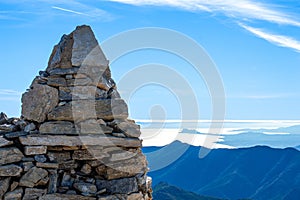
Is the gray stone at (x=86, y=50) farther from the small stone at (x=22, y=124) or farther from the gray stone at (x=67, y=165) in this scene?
the gray stone at (x=67, y=165)

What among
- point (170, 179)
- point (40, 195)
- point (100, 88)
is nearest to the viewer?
point (40, 195)

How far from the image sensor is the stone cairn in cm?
1191

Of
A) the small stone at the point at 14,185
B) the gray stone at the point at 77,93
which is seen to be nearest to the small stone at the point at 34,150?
the small stone at the point at 14,185

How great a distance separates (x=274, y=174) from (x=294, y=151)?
15.3 meters

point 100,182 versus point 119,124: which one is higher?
point 119,124

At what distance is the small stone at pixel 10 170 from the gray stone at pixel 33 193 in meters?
0.51

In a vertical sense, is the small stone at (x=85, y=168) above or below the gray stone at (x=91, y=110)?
below

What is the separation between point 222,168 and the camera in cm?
13338

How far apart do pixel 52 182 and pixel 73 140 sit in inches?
47.7

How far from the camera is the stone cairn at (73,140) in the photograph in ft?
39.1

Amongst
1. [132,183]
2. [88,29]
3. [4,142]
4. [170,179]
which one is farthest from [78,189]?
[170,179]

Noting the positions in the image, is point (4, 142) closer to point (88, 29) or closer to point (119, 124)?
point (119, 124)

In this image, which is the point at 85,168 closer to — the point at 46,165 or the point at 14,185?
the point at 46,165

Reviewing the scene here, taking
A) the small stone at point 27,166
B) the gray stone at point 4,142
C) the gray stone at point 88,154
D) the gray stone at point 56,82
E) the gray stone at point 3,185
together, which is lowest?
the gray stone at point 3,185
